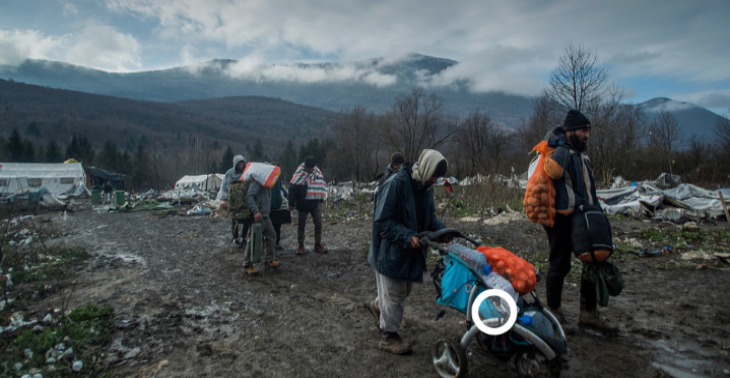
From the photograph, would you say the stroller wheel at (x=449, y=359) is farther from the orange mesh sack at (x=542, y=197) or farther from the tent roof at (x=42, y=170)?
the tent roof at (x=42, y=170)

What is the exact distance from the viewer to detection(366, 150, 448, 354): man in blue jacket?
3117mm

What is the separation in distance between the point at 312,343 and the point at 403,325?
947 mm

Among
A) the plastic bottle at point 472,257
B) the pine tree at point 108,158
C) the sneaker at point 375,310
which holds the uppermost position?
the pine tree at point 108,158

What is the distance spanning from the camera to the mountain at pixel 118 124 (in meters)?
113

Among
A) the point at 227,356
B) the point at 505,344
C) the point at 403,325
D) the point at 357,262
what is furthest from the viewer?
the point at 357,262

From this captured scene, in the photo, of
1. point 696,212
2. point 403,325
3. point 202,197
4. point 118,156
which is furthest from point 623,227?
point 118,156

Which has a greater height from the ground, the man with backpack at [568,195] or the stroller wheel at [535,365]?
the man with backpack at [568,195]

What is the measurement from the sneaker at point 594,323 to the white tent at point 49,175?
45.9 metres

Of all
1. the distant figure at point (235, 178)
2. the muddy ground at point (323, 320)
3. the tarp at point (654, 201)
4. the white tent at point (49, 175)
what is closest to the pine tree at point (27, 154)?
the white tent at point (49, 175)

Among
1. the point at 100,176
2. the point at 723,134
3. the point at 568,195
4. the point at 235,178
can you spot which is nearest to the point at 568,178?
the point at 568,195

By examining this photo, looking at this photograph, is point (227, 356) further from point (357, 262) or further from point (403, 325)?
point (357, 262)

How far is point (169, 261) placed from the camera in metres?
7.59

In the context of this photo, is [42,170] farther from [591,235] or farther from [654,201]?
[591,235]

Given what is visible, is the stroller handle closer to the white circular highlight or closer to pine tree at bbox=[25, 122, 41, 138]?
the white circular highlight
